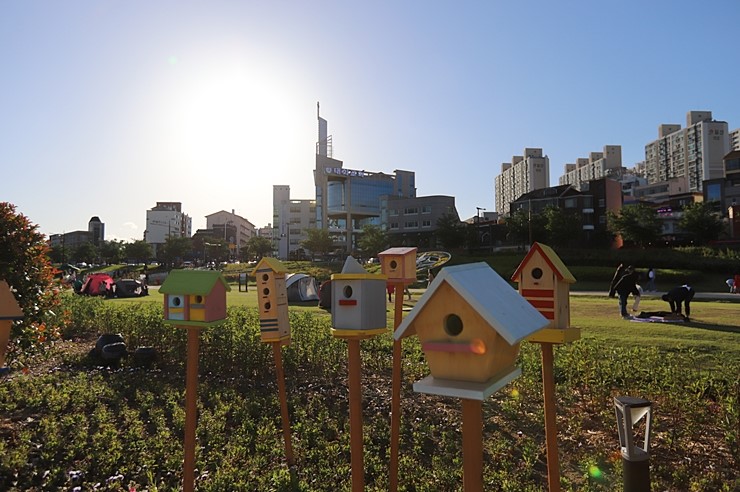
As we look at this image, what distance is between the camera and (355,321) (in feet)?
11.8

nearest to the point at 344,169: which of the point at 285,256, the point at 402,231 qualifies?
the point at 402,231

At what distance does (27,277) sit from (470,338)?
6.87 meters

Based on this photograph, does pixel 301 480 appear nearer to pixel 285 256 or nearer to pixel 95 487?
pixel 95 487

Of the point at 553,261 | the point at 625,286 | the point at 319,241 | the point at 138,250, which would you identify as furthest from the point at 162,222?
the point at 553,261

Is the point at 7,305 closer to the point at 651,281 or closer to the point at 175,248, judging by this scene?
the point at 651,281

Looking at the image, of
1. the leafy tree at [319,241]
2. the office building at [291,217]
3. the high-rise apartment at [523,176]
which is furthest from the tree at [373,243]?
the high-rise apartment at [523,176]

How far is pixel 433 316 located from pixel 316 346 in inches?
235

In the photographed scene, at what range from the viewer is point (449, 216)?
185 feet

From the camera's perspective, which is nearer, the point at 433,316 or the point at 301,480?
the point at 433,316

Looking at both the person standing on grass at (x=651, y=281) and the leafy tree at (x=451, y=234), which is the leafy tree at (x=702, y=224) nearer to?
the person standing on grass at (x=651, y=281)

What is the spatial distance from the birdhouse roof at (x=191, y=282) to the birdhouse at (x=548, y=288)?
276cm

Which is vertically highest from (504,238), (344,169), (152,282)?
(344,169)

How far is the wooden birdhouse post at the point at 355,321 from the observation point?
3.55m

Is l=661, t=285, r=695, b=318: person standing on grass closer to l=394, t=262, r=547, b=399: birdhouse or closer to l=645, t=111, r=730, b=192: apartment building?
l=394, t=262, r=547, b=399: birdhouse
